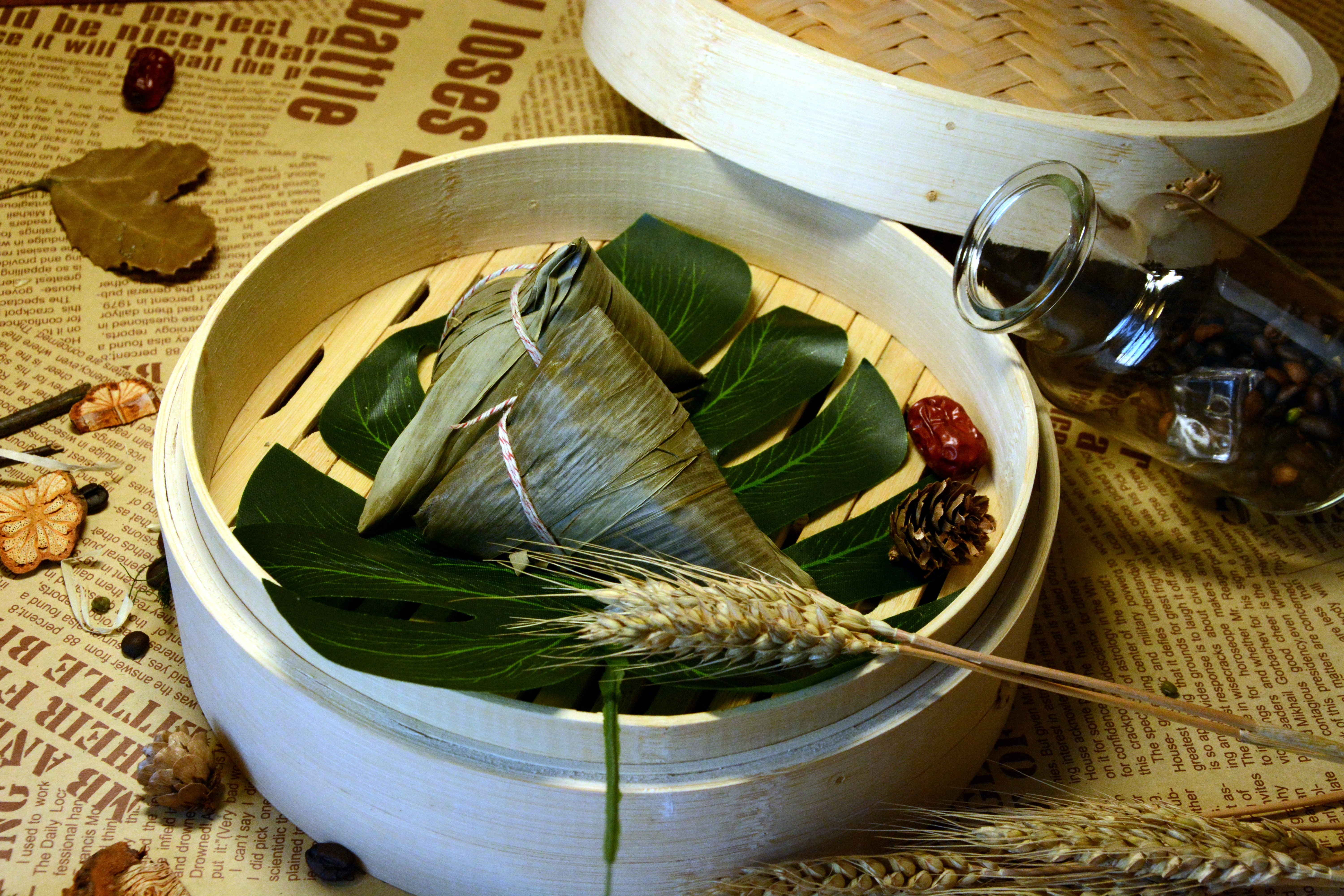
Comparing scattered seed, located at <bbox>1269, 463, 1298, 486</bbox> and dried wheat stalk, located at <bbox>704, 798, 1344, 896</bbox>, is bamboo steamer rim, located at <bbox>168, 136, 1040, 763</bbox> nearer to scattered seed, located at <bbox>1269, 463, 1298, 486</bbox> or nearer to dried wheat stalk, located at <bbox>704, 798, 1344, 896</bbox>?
dried wheat stalk, located at <bbox>704, 798, 1344, 896</bbox>

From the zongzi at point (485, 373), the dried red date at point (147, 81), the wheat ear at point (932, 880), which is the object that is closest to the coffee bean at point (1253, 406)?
the wheat ear at point (932, 880)

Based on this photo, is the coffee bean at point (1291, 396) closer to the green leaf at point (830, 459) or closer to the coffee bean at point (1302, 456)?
the coffee bean at point (1302, 456)

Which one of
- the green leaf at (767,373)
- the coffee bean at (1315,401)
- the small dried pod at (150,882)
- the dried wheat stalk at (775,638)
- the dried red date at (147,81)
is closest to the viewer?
the dried wheat stalk at (775,638)

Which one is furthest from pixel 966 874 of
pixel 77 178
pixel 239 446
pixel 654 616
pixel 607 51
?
pixel 77 178

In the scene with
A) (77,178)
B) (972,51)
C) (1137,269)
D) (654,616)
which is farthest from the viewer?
(77,178)

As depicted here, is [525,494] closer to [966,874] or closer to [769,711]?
[769,711]

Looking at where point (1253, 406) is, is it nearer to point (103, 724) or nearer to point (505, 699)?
point (505, 699)

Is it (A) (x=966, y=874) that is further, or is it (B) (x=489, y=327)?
(B) (x=489, y=327)
